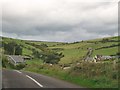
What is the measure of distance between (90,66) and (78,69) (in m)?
1.35

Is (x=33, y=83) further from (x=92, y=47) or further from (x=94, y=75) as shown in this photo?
(x=92, y=47)

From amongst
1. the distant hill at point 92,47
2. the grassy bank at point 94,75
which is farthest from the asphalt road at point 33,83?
the distant hill at point 92,47

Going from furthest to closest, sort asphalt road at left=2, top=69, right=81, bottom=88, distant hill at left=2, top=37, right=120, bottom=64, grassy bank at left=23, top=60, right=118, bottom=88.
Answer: distant hill at left=2, top=37, right=120, bottom=64
grassy bank at left=23, top=60, right=118, bottom=88
asphalt road at left=2, top=69, right=81, bottom=88

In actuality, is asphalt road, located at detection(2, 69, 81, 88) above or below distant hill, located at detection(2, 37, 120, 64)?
below

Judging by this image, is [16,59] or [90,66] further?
[16,59]

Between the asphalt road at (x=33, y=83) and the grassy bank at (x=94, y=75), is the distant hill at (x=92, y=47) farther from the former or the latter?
the asphalt road at (x=33, y=83)

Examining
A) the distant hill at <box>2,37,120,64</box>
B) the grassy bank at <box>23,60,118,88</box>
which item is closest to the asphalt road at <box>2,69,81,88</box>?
the grassy bank at <box>23,60,118,88</box>

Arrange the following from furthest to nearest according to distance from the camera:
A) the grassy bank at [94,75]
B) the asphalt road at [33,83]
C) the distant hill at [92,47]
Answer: the distant hill at [92,47] → the grassy bank at [94,75] → the asphalt road at [33,83]

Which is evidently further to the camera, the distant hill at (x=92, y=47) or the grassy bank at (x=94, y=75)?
the distant hill at (x=92, y=47)

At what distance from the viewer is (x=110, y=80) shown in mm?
15906

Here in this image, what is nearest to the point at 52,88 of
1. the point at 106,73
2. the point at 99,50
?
the point at 106,73

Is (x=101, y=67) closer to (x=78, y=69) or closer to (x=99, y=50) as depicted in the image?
(x=78, y=69)

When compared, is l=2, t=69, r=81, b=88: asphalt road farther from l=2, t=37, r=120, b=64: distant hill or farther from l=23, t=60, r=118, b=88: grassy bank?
l=2, t=37, r=120, b=64: distant hill

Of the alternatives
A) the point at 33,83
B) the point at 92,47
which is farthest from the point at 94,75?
the point at 92,47
